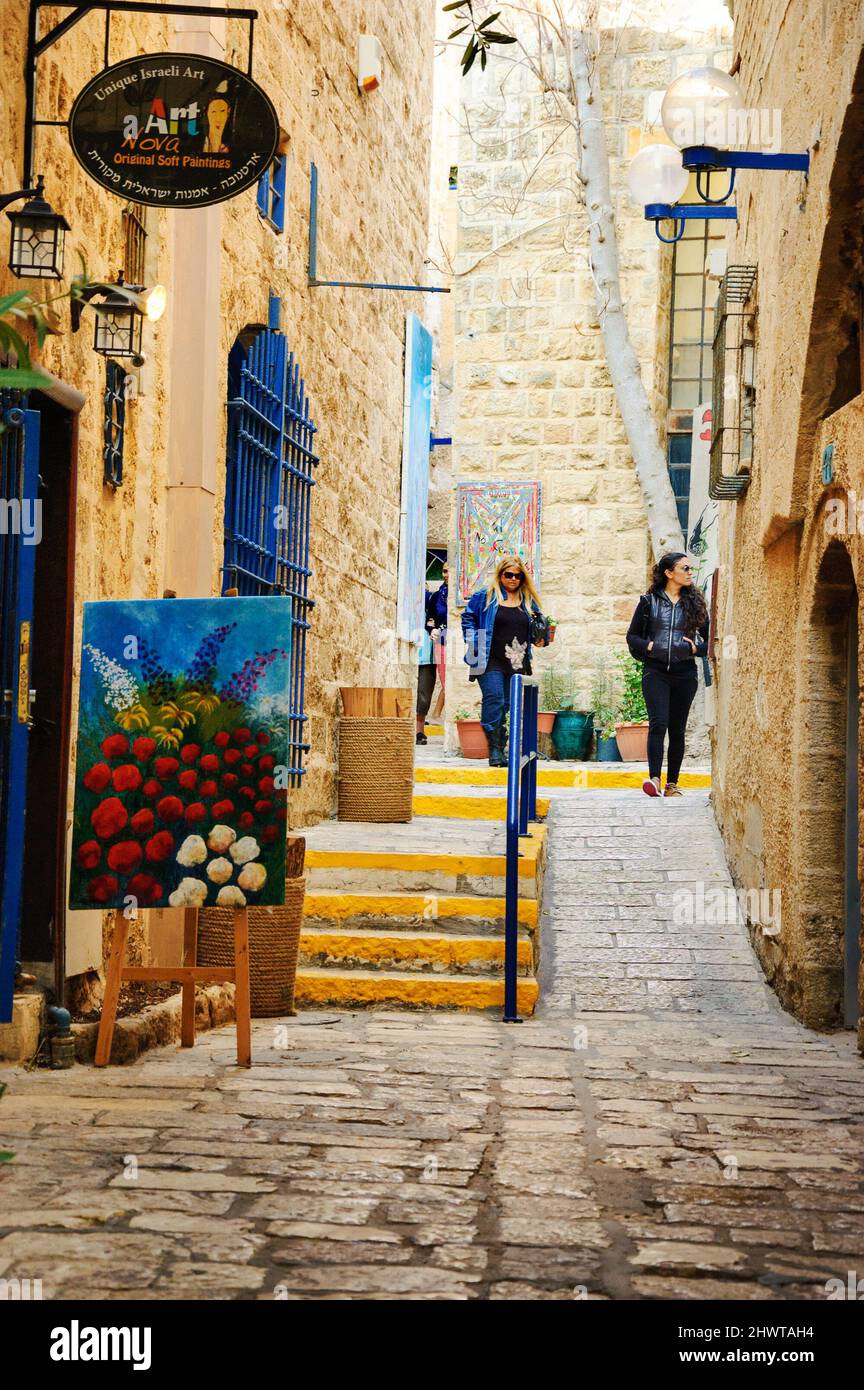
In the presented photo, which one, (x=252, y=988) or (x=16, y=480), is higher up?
(x=16, y=480)

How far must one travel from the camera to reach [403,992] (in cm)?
726

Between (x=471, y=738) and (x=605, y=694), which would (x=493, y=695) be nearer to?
(x=471, y=738)

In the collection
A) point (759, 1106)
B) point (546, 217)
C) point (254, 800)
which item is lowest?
point (759, 1106)

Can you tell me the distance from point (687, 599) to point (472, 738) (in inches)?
163

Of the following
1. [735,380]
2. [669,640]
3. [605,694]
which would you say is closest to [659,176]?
[735,380]

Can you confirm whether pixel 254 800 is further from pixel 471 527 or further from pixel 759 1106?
pixel 471 527

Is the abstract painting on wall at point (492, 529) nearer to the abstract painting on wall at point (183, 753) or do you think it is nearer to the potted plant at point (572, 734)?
the potted plant at point (572, 734)

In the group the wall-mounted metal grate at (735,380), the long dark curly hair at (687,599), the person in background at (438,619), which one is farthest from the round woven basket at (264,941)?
the person in background at (438,619)

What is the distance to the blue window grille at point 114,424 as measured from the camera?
5879 mm

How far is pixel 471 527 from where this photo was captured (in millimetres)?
15031

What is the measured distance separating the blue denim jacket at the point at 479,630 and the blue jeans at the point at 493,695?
0.08 m
